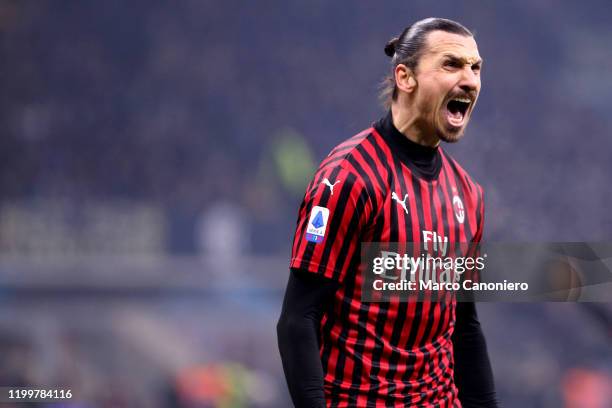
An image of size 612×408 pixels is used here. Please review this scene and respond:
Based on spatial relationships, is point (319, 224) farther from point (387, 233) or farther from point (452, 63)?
point (452, 63)

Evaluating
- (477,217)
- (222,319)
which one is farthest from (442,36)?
(222,319)

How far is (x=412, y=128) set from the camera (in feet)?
7.41

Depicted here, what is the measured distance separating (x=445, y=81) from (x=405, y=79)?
102 millimetres

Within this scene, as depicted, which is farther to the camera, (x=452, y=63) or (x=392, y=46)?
(x=392, y=46)

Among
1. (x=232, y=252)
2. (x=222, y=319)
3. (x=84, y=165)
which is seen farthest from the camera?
(x=84, y=165)

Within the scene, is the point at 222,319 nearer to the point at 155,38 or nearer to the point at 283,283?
the point at 283,283

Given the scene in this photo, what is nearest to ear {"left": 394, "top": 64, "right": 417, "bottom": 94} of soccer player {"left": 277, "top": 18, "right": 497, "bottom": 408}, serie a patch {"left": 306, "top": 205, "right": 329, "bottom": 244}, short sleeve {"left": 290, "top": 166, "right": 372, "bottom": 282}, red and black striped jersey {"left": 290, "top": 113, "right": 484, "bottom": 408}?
soccer player {"left": 277, "top": 18, "right": 497, "bottom": 408}

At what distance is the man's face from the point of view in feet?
7.20

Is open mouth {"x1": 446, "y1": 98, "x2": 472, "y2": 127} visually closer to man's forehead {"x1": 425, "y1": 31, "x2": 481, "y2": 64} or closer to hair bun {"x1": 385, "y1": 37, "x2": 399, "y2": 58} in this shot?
man's forehead {"x1": 425, "y1": 31, "x2": 481, "y2": 64}

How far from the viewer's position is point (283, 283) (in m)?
11.1

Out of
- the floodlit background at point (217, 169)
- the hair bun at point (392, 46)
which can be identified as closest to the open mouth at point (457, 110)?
the hair bun at point (392, 46)

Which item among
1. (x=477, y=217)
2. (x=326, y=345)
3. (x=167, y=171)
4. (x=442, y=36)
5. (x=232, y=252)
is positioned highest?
(x=167, y=171)

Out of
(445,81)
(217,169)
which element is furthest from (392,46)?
(217,169)

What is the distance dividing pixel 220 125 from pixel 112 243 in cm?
252
